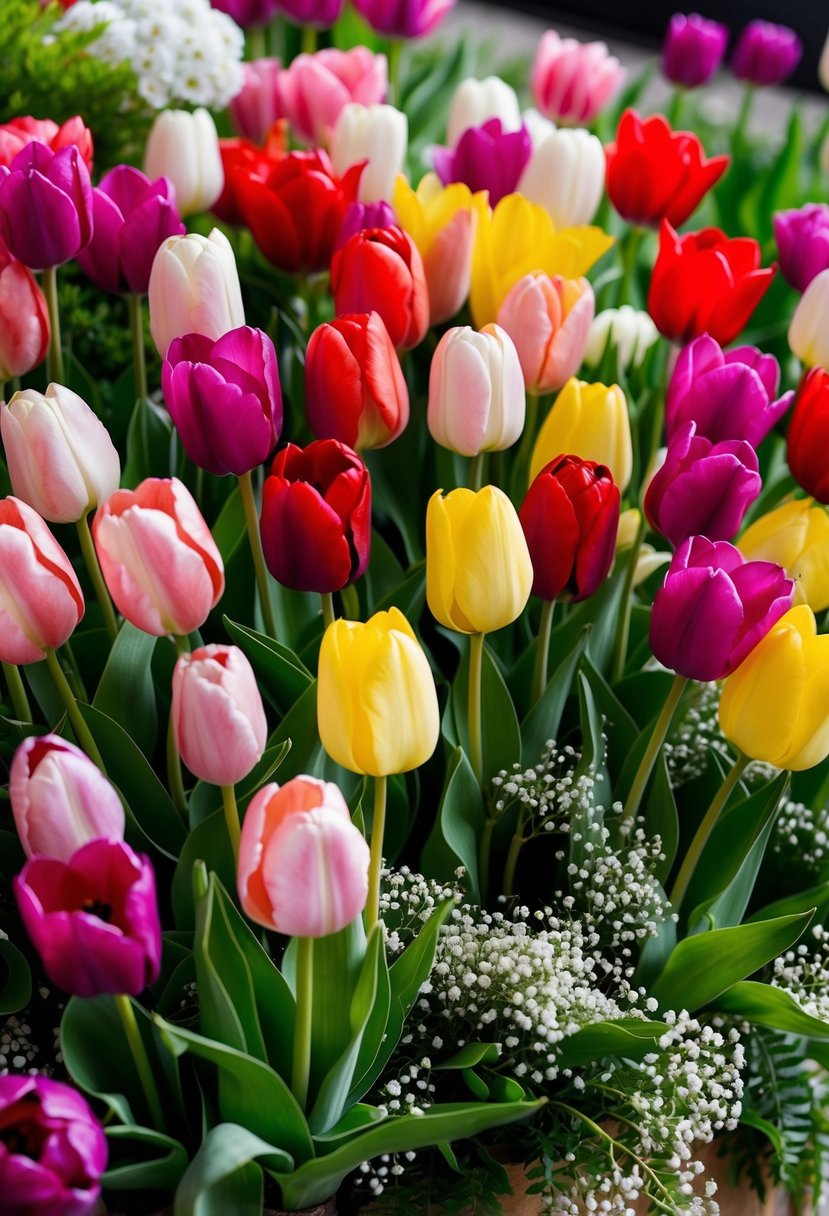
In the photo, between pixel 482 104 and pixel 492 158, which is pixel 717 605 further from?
pixel 482 104

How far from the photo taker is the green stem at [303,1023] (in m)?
0.50

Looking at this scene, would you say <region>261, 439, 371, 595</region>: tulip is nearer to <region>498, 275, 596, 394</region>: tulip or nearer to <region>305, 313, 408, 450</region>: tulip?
<region>305, 313, 408, 450</region>: tulip

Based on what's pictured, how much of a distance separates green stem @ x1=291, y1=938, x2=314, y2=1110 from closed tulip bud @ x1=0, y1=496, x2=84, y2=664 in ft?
0.60

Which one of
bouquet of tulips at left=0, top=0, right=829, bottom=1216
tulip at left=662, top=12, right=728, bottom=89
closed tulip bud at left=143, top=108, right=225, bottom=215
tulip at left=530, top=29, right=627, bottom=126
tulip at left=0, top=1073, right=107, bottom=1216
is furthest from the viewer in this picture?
tulip at left=662, top=12, right=728, bottom=89

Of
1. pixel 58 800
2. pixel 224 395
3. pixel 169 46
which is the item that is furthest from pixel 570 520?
pixel 169 46

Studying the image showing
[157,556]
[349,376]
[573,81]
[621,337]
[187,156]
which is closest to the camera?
[157,556]

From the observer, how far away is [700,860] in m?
0.74

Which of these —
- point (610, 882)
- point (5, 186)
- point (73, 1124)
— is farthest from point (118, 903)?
point (5, 186)

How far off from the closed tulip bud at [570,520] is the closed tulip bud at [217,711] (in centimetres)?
18

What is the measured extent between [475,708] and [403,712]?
169 millimetres

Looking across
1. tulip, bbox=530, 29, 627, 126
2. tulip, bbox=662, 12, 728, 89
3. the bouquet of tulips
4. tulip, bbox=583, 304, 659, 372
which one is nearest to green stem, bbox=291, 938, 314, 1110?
the bouquet of tulips

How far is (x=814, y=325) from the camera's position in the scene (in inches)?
31.7

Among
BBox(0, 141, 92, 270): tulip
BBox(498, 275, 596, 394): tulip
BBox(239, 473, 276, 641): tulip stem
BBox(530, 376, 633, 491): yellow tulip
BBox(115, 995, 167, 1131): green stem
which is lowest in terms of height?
BBox(115, 995, 167, 1131): green stem

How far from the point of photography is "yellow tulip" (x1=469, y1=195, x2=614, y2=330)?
0.82 m
